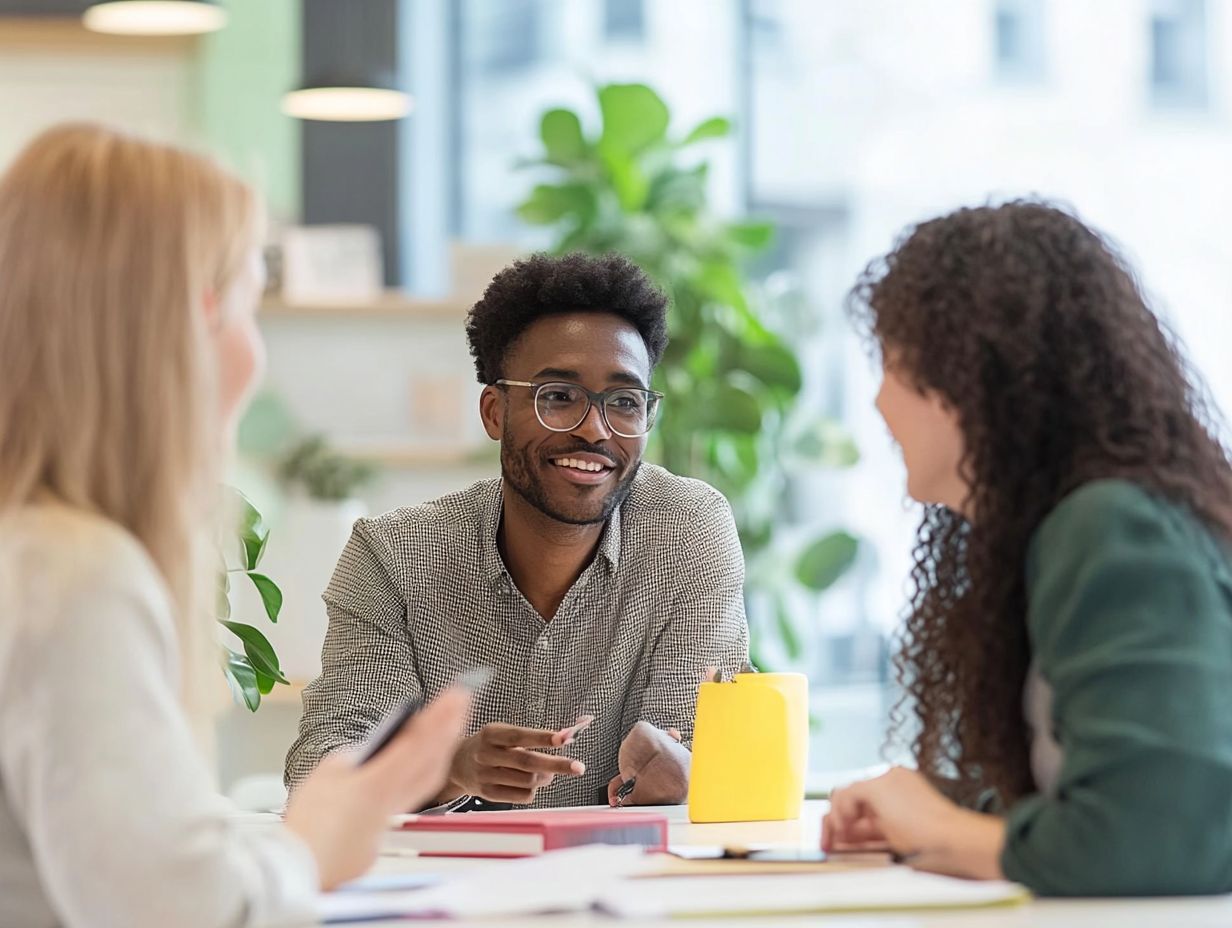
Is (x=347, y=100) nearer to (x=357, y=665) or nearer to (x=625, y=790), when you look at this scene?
(x=357, y=665)

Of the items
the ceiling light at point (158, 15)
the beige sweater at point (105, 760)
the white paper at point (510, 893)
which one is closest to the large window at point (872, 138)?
the ceiling light at point (158, 15)

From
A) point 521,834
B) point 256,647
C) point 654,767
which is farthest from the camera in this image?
point 256,647

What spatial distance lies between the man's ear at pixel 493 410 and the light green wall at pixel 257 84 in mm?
2745

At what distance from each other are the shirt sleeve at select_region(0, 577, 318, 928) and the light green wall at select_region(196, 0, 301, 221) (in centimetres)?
405

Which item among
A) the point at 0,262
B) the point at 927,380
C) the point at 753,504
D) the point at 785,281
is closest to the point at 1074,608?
the point at 927,380

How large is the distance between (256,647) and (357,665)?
0.49ft

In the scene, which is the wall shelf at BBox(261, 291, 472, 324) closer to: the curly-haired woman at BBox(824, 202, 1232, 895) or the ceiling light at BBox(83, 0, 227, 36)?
the ceiling light at BBox(83, 0, 227, 36)

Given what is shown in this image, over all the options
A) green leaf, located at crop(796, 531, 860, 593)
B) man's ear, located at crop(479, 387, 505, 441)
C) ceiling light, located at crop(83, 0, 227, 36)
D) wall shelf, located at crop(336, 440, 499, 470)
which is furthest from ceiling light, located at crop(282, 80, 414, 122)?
man's ear, located at crop(479, 387, 505, 441)

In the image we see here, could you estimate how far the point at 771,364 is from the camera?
14.8 ft

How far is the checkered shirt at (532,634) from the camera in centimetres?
222

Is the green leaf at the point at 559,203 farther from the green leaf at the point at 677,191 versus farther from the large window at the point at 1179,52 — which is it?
the large window at the point at 1179,52

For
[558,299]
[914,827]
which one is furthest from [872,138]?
[914,827]

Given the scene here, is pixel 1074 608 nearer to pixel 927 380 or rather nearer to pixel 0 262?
pixel 927 380

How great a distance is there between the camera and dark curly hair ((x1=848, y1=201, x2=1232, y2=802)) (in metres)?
1.35
